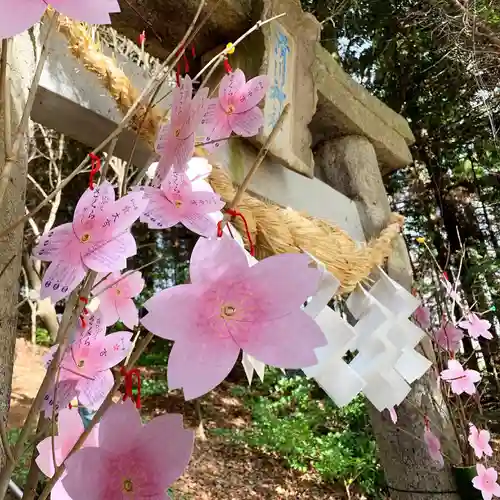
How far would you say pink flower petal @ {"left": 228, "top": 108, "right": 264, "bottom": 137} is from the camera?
22.1 inches

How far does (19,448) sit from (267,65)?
3.11ft

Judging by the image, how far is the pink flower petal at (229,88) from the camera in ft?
1.81

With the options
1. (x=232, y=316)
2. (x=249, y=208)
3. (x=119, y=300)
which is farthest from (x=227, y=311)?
(x=249, y=208)

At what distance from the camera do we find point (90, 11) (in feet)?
0.96

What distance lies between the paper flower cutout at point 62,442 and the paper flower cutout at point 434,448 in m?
1.24

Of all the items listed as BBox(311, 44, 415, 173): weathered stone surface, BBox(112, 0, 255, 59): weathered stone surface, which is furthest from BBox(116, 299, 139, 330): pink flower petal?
BBox(311, 44, 415, 173): weathered stone surface

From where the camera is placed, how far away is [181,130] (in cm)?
39

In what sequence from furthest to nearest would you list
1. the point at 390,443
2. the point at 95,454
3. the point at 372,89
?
1. the point at 372,89
2. the point at 390,443
3. the point at 95,454

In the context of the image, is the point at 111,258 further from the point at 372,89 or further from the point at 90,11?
the point at 372,89

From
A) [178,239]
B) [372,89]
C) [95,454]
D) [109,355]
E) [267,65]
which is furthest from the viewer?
[178,239]

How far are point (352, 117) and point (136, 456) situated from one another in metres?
1.38

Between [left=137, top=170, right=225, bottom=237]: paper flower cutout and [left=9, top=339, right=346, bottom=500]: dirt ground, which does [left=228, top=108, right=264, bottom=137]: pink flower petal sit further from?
[left=9, top=339, right=346, bottom=500]: dirt ground

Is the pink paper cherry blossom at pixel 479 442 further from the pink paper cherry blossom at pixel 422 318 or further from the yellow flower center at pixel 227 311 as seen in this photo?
the yellow flower center at pixel 227 311

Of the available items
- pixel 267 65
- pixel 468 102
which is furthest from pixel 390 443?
pixel 468 102
